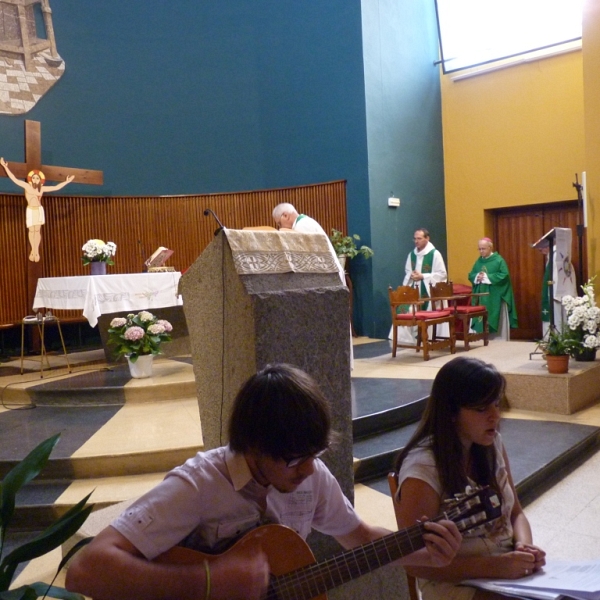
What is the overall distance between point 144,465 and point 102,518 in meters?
0.83

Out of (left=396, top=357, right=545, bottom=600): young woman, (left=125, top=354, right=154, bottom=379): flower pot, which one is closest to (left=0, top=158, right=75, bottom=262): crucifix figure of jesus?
(left=125, top=354, right=154, bottom=379): flower pot

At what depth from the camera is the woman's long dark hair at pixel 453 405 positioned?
1.53 m

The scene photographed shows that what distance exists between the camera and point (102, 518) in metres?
2.51

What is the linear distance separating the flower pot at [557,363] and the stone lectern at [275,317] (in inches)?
130

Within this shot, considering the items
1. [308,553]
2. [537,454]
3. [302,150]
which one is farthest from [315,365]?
[302,150]

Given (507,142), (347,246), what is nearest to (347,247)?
(347,246)

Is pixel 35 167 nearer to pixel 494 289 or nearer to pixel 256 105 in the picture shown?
pixel 256 105

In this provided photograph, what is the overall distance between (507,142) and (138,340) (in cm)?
645

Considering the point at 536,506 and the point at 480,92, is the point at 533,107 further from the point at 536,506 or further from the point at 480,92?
the point at 536,506


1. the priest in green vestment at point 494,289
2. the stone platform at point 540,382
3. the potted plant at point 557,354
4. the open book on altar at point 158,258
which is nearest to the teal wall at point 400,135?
the priest in green vestment at point 494,289

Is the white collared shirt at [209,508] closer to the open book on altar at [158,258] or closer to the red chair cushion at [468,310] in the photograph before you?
the open book on altar at [158,258]

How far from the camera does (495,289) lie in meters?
8.36

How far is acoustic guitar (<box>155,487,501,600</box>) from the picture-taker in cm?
120

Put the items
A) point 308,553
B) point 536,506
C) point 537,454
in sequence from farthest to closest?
1. point 537,454
2. point 536,506
3. point 308,553
